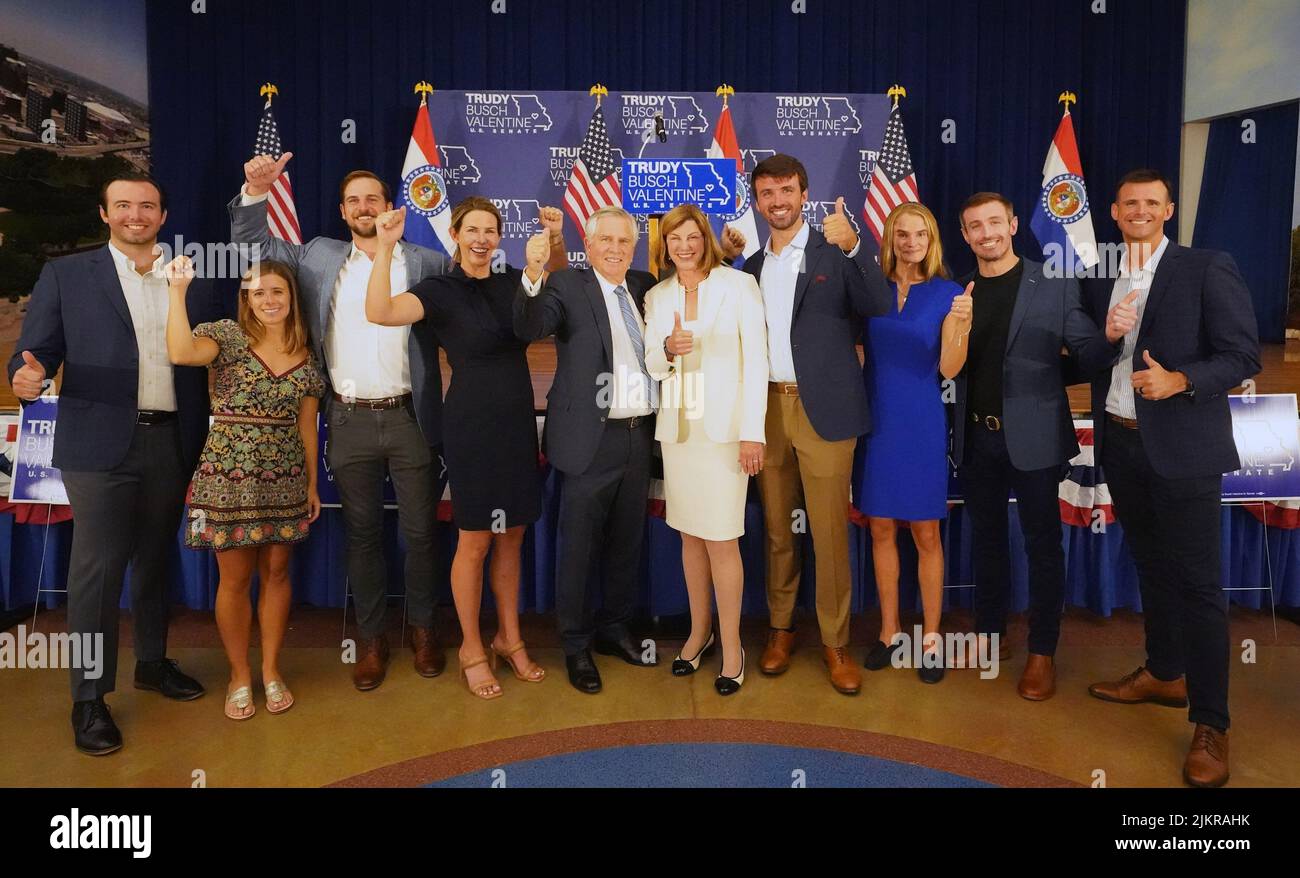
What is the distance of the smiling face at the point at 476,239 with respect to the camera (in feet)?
8.61

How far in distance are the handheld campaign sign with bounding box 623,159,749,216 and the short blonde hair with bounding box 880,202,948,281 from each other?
1872 millimetres

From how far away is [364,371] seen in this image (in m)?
2.79

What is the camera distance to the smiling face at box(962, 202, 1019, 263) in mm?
2699

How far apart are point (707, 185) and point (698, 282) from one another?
203 cm

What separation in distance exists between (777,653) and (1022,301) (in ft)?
4.89

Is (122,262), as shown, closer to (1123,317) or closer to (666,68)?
(1123,317)

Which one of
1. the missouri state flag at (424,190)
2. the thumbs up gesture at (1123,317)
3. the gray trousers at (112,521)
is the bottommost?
the gray trousers at (112,521)

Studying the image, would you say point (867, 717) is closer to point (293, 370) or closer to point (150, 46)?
point (293, 370)

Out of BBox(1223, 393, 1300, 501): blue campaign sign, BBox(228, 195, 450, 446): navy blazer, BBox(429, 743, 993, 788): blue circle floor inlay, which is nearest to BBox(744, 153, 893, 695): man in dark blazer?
BBox(429, 743, 993, 788): blue circle floor inlay

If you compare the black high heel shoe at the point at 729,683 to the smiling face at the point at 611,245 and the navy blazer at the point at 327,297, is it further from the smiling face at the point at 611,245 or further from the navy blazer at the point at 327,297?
the smiling face at the point at 611,245

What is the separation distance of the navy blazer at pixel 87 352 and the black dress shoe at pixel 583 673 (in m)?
1.60

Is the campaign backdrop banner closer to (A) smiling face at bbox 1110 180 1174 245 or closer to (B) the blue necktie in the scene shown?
(B) the blue necktie

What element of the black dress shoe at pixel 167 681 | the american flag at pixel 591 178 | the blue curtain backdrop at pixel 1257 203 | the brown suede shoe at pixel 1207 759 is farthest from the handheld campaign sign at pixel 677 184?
the blue curtain backdrop at pixel 1257 203
